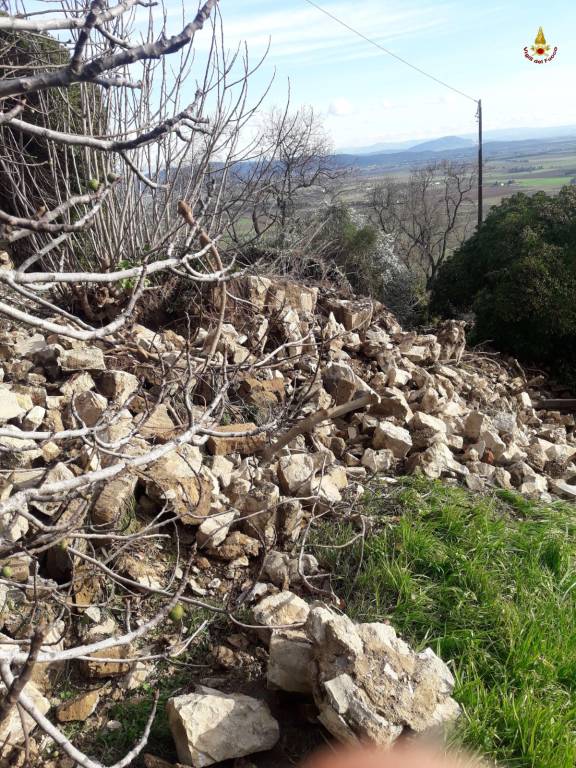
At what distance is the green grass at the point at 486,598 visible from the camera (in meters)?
2.29

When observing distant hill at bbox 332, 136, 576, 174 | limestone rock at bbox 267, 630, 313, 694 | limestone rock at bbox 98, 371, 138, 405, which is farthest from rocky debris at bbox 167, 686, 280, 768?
distant hill at bbox 332, 136, 576, 174

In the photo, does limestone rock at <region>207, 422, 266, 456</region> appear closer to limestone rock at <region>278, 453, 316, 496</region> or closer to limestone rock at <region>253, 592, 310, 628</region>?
limestone rock at <region>278, 453, 316, 496</region>

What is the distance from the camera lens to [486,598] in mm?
2904

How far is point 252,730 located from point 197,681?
412 millimetres

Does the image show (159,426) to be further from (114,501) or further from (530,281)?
(530,281)

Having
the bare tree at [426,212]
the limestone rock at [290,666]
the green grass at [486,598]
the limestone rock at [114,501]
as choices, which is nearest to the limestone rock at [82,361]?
the limestone rock at [114,501]

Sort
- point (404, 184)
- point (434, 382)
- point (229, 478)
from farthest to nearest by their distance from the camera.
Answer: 1. point (404, 184)
2. point (434, 382)
3. point (229, 478)

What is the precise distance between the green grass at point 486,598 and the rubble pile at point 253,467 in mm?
183

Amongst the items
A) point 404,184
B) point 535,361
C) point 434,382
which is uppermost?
point 404,184

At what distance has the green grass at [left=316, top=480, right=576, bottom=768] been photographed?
2.29m

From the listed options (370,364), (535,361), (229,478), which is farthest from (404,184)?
(229,478)

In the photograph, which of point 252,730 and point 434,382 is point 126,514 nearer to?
point 252,730

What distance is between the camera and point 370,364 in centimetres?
568

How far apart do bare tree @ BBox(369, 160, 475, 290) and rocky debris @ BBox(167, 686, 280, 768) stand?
82.1ft
